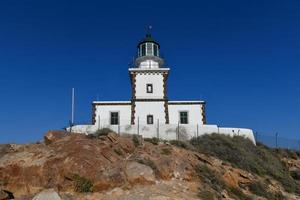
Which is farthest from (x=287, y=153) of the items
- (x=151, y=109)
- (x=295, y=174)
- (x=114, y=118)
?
(x=114, y=118)

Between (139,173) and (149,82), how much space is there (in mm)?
18503

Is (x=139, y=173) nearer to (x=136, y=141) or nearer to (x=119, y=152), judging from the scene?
(x=119, y=152)

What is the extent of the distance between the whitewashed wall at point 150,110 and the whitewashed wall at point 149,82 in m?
0.86

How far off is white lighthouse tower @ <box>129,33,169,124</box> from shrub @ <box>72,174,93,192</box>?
16.6 metres

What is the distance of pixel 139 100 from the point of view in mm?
38375

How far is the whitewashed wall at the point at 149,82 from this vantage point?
3891cm

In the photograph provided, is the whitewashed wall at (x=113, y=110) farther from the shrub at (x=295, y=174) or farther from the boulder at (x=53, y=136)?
the shrub at (x=295, y=174)

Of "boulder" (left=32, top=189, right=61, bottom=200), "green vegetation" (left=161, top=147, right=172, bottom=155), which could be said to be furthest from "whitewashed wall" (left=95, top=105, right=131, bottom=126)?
"boulder" (left=32, top=189, right=61, bottom=200)

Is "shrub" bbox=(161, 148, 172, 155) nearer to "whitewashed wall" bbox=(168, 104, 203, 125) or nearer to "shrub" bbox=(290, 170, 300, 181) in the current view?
"whitewashed wall" bbox=(168, 104, 203, 125)

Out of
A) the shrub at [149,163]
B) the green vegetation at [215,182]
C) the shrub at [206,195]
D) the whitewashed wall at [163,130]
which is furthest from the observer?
the whitewashed wall at [163,130]

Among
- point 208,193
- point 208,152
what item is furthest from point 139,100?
point 208,193

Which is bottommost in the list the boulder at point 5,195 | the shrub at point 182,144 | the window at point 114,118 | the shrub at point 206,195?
the shrub at point 206,195

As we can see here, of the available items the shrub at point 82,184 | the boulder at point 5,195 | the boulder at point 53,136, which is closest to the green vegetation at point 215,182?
the shrub at point 82,184

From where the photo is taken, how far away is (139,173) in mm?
22031
